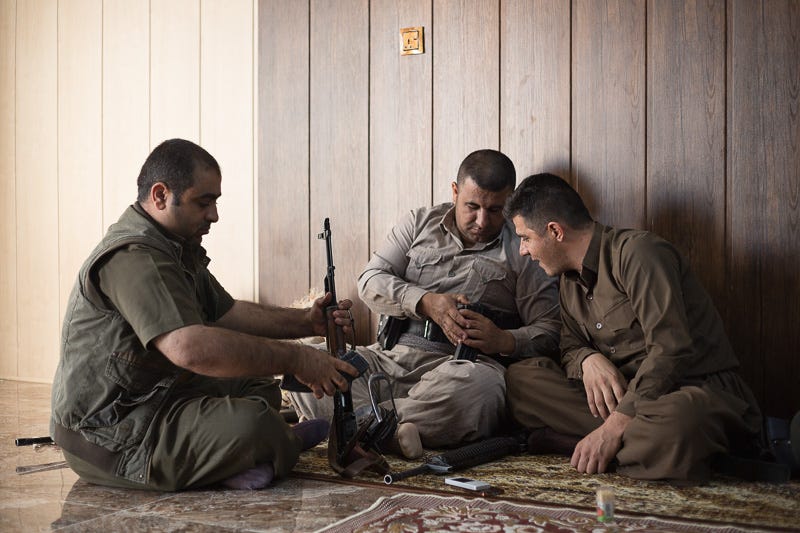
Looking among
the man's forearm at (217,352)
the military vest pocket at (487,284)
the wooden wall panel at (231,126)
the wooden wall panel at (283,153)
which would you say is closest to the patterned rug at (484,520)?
the man's forearm at (217,352)

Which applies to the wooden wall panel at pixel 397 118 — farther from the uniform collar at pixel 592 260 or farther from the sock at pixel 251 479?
the sock at pixel 251 479

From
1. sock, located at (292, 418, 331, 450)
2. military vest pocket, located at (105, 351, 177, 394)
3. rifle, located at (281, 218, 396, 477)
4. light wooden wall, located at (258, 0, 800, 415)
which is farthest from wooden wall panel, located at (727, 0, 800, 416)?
military vest pocket, located at (105, 351, 177, 394)

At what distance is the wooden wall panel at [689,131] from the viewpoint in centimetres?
332

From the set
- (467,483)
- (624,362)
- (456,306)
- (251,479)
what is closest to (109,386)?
(251,479)

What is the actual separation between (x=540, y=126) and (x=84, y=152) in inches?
115

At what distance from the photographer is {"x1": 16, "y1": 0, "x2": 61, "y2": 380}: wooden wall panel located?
206 inches

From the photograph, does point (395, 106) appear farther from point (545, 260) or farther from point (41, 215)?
point (41, 215)

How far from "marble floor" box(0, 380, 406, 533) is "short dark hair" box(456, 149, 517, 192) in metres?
1.41

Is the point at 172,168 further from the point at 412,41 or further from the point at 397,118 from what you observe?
the point at 412,41

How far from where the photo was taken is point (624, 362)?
3.01 meters

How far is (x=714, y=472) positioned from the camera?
2.76 m

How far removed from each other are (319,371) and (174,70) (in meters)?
2.84

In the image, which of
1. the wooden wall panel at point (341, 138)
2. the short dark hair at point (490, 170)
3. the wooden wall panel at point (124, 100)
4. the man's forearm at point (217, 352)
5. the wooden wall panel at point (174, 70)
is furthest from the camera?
the wooden wall panel at point (124, 100)

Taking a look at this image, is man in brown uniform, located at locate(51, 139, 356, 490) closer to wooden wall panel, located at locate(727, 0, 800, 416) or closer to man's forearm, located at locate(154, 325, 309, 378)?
man's forearm, located at locate(154, 325, 309, 378)
